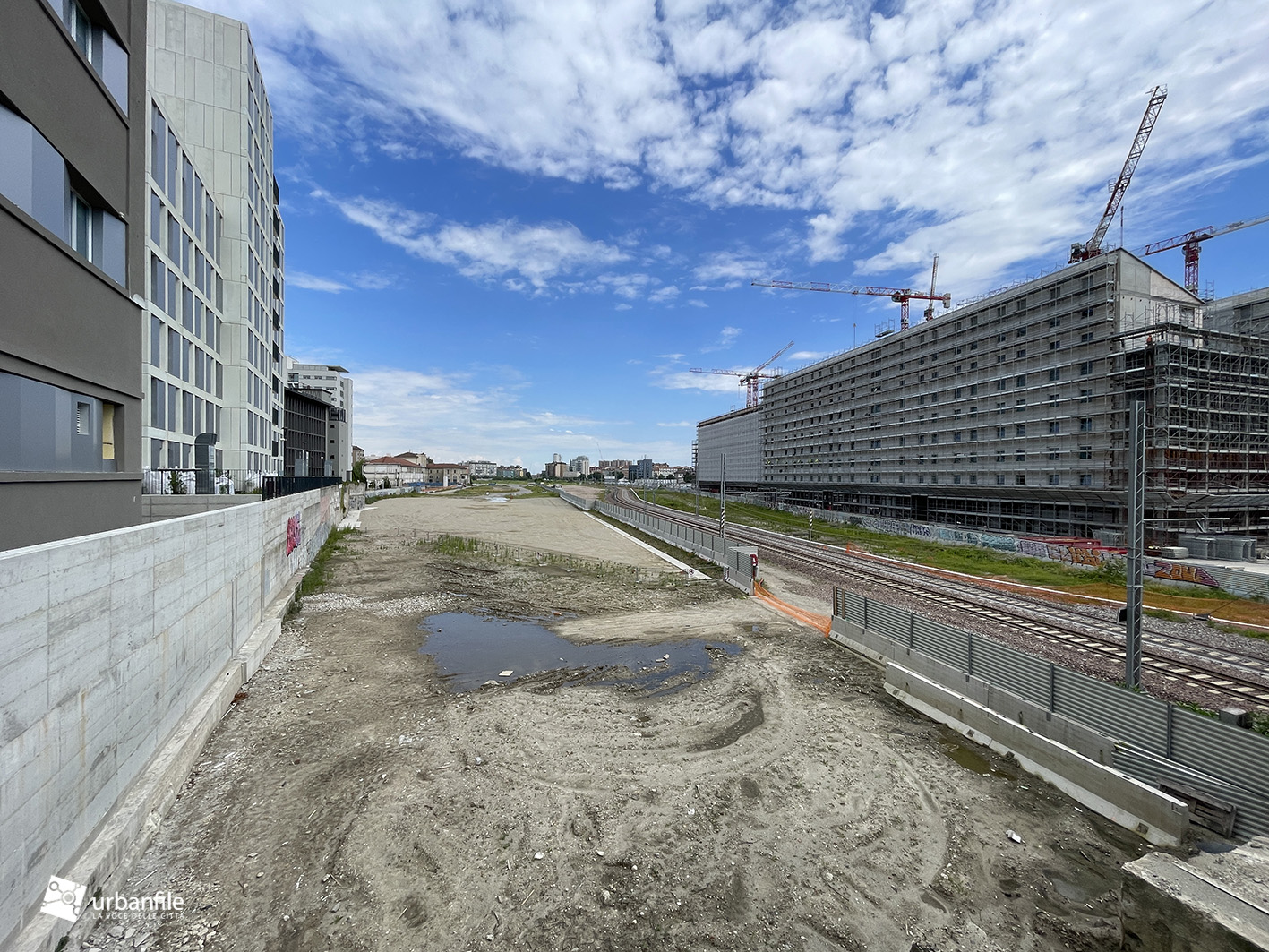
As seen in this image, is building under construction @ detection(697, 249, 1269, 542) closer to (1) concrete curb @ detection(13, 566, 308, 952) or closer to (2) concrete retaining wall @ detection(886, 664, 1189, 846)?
(2) concrete retaining wall @ detection(886, 664, 1189, 846)

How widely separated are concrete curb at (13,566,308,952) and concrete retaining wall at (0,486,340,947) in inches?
4.0

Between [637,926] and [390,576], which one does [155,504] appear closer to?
[390,576]

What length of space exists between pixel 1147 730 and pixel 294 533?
30.0 meters

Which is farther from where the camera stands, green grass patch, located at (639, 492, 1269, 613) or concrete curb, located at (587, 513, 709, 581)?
concrete curb, located at (587, 513, 709, 581)

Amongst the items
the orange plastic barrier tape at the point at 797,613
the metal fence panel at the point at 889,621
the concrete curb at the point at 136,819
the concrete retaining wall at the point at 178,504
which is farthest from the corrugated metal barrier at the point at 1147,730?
the concrete retaining wall at the point at 178,504


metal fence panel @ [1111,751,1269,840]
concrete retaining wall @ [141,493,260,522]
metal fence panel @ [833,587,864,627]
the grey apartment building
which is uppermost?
the grey apartment building

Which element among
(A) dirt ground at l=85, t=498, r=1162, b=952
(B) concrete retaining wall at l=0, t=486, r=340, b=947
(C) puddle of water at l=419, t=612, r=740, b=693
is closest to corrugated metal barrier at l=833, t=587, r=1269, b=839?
(A) dirt ground at l=85, t=498, r=1162, b=952

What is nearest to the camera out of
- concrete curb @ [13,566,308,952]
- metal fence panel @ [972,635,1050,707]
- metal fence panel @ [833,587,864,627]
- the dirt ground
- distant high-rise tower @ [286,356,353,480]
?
concrete curb @ [13,566,308,952]

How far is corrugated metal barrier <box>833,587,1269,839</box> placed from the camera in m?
7.40

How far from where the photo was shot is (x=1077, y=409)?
154 feet

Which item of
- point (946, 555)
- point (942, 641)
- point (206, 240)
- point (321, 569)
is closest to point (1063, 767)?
point (942, 641)

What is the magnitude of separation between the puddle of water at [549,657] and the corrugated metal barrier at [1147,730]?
266 inches

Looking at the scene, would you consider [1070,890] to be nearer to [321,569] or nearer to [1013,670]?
[1013,670]

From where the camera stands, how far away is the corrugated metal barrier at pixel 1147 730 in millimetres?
7402
